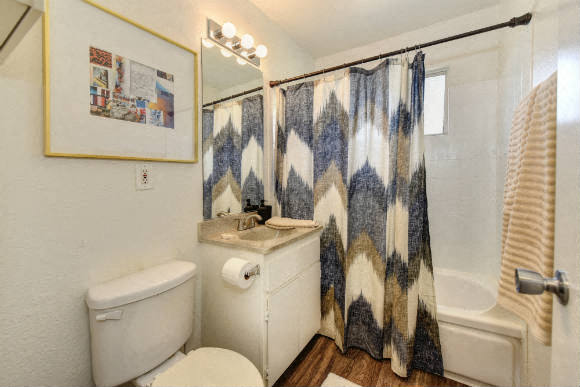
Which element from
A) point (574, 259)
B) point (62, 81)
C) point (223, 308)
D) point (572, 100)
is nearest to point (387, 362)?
point (223, 308)

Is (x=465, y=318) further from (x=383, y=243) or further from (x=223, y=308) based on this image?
(x=223, y=308)

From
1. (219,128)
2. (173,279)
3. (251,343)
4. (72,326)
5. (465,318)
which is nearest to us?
(72,326)

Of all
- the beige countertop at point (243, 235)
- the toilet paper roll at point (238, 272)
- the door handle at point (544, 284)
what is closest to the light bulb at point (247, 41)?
the beige countertop at point (243, 235)

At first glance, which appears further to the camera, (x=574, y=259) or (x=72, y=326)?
(x=72, y=326)

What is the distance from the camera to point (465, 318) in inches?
54.6

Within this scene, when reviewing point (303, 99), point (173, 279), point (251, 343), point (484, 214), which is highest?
point (303, 99)

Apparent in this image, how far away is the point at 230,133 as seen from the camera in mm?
1622

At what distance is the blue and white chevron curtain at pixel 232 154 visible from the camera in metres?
1.46

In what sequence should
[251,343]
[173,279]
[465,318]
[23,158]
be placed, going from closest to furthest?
[23,158], [173,279], [251,343], [465,318]

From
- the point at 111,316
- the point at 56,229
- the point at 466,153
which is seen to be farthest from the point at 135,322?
the point at 466,153

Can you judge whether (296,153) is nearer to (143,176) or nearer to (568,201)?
(143,176)

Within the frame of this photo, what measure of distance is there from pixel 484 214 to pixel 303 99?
1763 millimetres

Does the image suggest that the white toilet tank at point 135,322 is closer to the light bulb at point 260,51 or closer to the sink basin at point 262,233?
the sink basin at point 262,233

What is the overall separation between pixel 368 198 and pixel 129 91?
1475 mm
